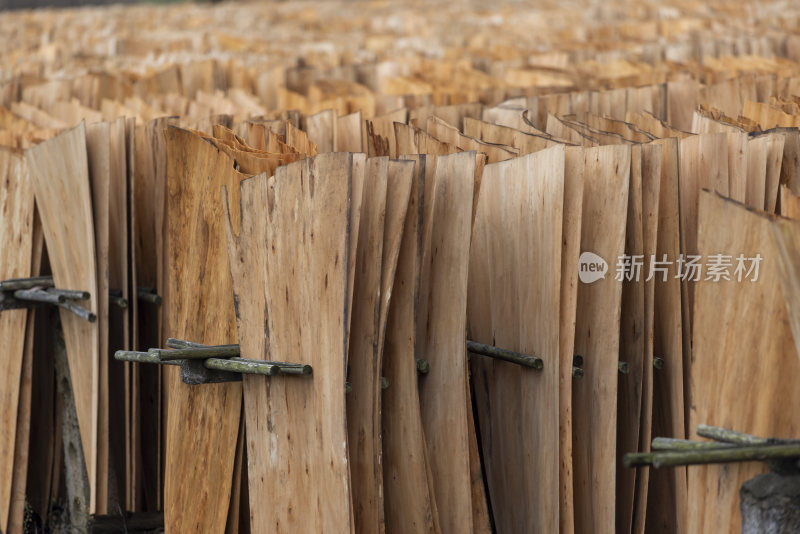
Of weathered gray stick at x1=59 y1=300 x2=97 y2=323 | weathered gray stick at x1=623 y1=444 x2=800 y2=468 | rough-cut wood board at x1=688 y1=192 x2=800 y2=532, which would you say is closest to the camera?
weathered gray stick at x1=623 y1=444 x2=800 y2=468

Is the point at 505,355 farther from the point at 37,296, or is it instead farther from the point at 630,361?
the point at 37,296

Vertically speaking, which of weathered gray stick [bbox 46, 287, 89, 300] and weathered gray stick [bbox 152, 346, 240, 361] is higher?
weathered gray stick [bbox 46, 287, 89, 300]

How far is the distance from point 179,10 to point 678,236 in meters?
14.9

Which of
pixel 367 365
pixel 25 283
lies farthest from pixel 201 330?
pixel 25 283

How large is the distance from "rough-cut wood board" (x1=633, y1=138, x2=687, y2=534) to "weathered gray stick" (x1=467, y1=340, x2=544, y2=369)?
1.23 feet

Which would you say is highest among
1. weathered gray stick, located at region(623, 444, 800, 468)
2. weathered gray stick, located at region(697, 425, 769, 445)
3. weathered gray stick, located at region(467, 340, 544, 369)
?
weathered gray stick, located at region(467, 340, 544, 369)

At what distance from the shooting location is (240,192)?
287 centimetres

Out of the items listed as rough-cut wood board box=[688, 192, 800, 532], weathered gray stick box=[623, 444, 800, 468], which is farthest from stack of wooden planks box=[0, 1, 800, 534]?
weathered gray stick box=[623, 444, 800, 468]

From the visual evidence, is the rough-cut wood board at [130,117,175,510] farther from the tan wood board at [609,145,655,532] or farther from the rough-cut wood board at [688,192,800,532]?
the rough-cut wood board at [688,192,800,532]

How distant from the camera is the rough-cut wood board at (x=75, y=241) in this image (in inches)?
143

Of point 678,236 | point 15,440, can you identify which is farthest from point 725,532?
point 15,440

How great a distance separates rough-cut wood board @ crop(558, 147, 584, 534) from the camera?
2875 mm

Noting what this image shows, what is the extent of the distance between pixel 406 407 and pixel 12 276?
1.82m

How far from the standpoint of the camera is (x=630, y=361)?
3084 millimetres
